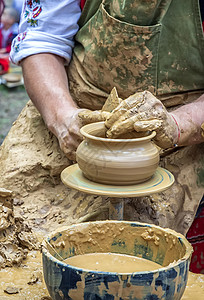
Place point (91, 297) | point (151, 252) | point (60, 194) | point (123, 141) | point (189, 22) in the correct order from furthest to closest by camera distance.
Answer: point (60, 194)
point (189, 22)
point (123, 141)
point (151, 252)
point (91, 297)

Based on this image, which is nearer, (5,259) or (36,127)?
(5,259)

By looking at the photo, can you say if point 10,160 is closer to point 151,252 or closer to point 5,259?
point 5,259

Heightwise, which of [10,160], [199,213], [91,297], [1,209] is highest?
[91,297]

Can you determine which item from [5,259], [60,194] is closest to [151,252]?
[5,259]

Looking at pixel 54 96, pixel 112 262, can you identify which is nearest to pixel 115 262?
pixel 112 262

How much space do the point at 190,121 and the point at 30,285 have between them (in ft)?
3.47

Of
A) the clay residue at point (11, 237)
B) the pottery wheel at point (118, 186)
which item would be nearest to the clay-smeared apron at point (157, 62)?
the pottery wheel at point (118, 186)

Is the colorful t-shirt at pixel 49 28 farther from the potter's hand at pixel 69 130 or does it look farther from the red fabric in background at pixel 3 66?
the red fabric in background at pixel 3 66

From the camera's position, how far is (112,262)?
169cm

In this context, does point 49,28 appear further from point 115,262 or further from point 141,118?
point 115,262

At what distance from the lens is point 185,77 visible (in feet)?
8.05

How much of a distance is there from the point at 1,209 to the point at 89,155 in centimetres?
41

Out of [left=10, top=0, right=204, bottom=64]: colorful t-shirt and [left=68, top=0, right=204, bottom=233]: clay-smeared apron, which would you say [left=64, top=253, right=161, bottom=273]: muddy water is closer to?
[left=68, top=0, right=204, bottom=233]: clay-smeared apron

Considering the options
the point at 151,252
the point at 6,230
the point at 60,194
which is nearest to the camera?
the point at 151,252
